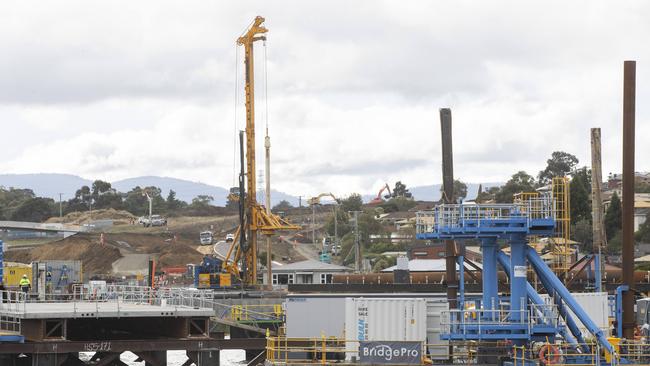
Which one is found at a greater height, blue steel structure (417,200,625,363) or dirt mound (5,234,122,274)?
blue steel structure (417,200,625,363)

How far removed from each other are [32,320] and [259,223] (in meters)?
56.1

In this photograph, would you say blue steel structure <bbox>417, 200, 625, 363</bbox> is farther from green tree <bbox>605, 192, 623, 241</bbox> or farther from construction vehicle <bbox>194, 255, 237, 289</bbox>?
green tree <bbox>605, 192, 623, 241</bbox>

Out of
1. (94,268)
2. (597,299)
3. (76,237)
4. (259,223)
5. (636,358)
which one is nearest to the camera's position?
(636,358)

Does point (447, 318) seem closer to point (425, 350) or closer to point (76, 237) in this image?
point (425, 350)

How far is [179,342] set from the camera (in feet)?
173

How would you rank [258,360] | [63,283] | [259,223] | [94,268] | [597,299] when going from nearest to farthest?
1. [597,299]
2. [258,360]
3. [63,283]
4. [259,223]
5. [94,268]

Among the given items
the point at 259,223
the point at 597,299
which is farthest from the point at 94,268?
the point at 597,299

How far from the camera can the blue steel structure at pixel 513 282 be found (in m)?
42.1

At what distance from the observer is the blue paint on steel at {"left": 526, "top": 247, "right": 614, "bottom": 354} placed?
40906 mm

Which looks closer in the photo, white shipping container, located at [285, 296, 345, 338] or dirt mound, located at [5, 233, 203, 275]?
white shipping container, located at [285, 296, 345, 338]

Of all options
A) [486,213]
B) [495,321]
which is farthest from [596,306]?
[486,213]

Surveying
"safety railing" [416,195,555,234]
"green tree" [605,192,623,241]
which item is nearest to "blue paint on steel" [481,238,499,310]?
"safety railing" [416,195,555,234]

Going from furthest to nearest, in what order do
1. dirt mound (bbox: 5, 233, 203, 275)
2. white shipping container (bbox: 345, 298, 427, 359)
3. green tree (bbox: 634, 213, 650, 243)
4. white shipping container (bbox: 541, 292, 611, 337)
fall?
dirt mound (bbox: 5, 233, 203, 275), green tree (bbox: 634, 213, 650, 243), white shipping container (bbox: 541, 292, 611, 337), white shipping container (bbox: 345, 298, 427, 359)

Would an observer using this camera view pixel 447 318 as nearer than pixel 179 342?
Yes
